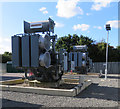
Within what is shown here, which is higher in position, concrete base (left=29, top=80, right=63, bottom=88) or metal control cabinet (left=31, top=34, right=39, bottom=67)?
metal control cabinet (left=31, top=34, right=39, bottom=67)

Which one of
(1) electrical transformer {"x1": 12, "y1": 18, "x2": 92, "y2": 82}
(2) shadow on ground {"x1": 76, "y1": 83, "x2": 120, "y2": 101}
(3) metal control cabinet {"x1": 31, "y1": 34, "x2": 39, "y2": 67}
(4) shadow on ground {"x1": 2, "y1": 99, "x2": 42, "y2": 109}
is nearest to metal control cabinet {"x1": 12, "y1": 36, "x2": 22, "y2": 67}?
(1) electrical transformer {"x1": 12, "y1": 18, "x2": 92, "y2": 82}

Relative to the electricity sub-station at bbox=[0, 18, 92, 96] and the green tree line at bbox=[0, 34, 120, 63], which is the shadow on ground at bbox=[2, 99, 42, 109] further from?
the green tree line at bbox=[0, 34, 120, 63]

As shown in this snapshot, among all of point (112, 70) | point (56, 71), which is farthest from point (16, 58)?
point (112, 70)

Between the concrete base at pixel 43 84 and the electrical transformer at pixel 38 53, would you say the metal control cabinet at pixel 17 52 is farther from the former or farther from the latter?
the concrete base at pixel 43 84

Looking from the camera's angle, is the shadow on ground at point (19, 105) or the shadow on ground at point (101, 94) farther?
the shadow on ground at point (101, 94)

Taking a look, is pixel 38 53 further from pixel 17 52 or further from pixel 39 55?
pixel 17 52

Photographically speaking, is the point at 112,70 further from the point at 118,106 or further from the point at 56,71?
the point at 118,106

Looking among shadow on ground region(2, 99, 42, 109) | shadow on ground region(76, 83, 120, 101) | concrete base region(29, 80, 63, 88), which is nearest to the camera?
shadow on ground region(2, 99, 42, 109)

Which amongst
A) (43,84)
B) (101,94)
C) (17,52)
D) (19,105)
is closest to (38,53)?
(17,52)

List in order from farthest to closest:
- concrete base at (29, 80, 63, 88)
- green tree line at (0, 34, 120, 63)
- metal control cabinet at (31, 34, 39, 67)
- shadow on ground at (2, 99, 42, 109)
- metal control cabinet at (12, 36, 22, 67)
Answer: green tree line at (0, 34, 120, 63) < concrete base at (29, 80, 63, 88) < metal control cabinet at (12, 36, 22, 67) < metal control cabinet at (31, 34, 39, 67) < shadow on ground at (2, 99, 42, 109)

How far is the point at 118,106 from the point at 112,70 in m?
22.8

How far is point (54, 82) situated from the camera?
9227 mm

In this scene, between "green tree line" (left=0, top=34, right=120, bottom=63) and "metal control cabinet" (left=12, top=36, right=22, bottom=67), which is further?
"green tree line" (left=0, top=34, right=120, bottom=63)

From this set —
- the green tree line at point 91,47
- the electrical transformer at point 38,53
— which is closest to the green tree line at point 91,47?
the green tree line at point 91,47
